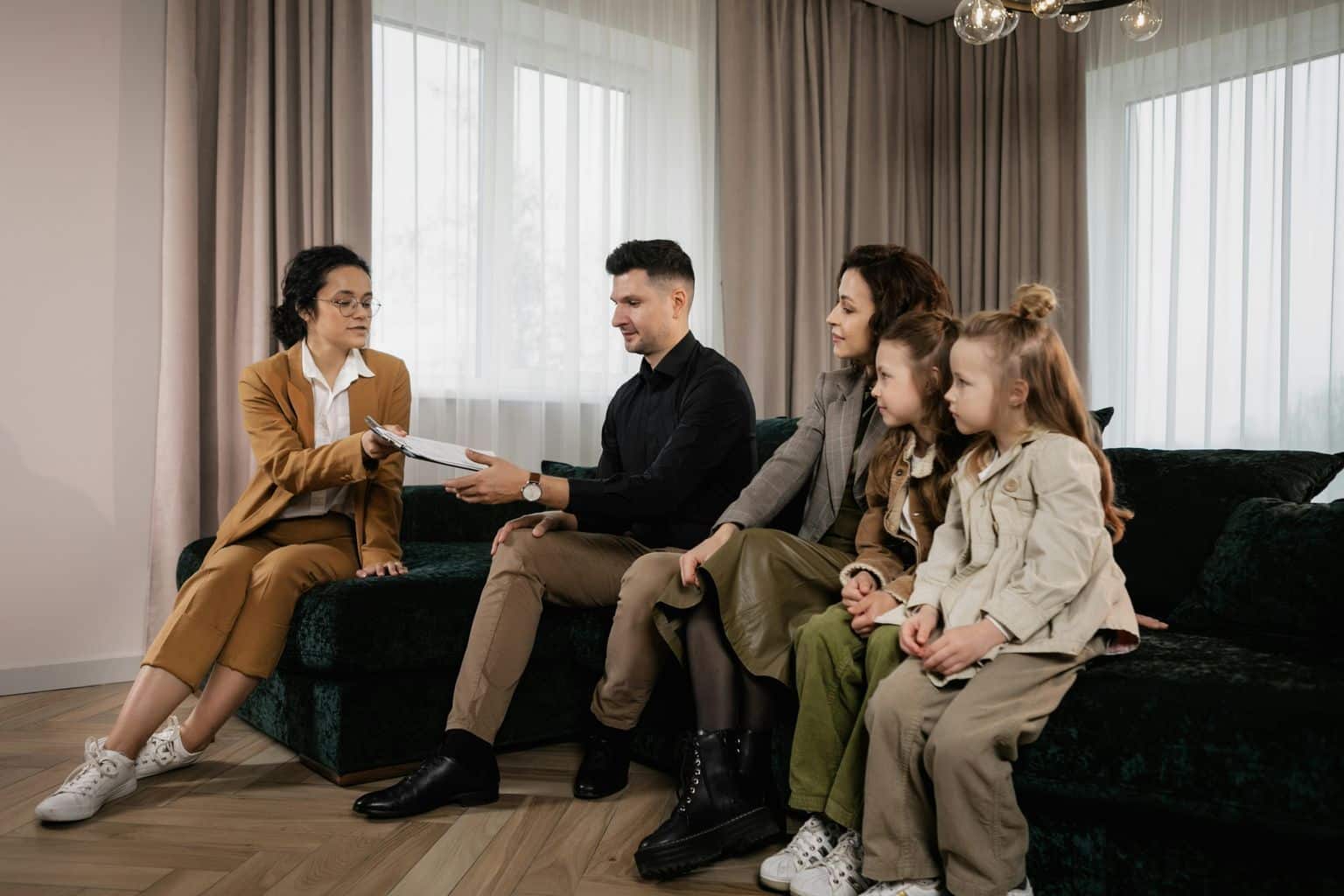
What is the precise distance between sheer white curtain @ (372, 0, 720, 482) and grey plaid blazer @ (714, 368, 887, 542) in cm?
164

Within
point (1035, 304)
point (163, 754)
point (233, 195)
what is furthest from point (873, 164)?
point (163, 754)

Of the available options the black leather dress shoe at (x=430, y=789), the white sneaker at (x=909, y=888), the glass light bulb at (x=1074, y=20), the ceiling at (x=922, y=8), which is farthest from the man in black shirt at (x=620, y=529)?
the ceiling at (x=922, y=8)

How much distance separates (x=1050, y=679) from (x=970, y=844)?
10.3 inches

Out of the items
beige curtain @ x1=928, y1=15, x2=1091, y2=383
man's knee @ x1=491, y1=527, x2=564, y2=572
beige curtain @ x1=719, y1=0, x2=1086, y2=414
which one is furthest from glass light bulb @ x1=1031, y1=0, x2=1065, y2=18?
beige curtain @ x1=928, y1=15, x2=1091, y2=383

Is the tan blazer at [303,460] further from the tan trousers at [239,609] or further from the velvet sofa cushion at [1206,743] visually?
the velvet sofa cushion at [1206,743]

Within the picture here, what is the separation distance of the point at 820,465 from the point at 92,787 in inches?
58.1

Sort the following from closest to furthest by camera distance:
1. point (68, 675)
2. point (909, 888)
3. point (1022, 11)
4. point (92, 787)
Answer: point (909, 888) < point (92, 787) < point (1022, 11) < point (68, 675)

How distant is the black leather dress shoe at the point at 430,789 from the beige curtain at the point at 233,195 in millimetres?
1432

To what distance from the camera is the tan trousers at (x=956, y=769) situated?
53.9 inches

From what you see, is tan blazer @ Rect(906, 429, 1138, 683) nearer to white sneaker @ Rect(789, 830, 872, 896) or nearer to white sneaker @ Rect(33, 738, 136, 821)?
white sneaker @ Rect(789, 830, 872, 896)

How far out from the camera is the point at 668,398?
90.0 inches

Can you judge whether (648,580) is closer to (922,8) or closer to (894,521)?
(894,521)

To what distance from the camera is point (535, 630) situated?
2.00m

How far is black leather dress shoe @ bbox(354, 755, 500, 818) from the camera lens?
1820 mm
